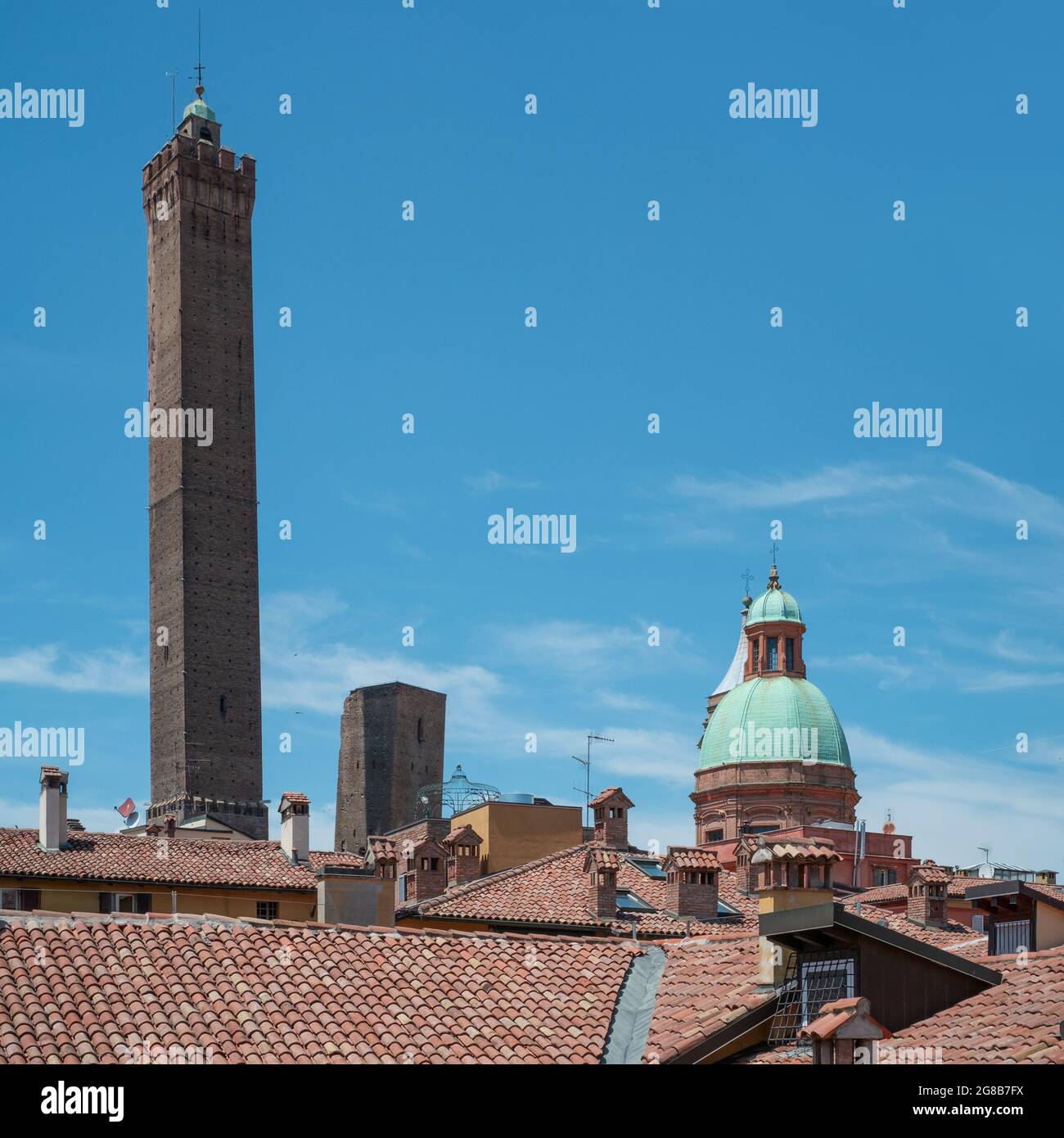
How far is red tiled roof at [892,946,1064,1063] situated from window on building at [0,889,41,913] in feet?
66.7

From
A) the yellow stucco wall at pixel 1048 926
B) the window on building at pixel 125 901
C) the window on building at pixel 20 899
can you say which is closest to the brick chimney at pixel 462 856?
the window on building at pixel 125 901

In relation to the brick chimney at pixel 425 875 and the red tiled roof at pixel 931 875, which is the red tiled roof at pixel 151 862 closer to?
the brick chimney at pixel 425 875

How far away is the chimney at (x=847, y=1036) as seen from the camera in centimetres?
1755

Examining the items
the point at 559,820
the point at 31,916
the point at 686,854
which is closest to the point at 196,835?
the point at 559,820

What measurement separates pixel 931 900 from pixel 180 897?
1576 centimetres

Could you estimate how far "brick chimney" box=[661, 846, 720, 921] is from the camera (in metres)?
38.4

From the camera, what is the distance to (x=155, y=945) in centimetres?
2067

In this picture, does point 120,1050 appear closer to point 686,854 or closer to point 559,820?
point 686,854

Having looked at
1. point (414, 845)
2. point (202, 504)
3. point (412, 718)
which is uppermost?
point (202, 504)

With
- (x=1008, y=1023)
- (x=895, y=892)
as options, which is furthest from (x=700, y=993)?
(x=895, y=892)

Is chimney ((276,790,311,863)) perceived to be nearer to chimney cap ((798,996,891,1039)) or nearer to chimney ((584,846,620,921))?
chimney ((584,846,620,921))

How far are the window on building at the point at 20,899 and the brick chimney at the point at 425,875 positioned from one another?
23.7 feet
